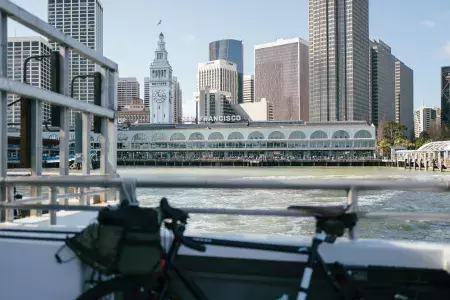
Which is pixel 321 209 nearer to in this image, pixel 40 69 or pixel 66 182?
pixel 66 182

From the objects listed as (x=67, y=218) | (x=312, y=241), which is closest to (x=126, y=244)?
(x=312, y=241)

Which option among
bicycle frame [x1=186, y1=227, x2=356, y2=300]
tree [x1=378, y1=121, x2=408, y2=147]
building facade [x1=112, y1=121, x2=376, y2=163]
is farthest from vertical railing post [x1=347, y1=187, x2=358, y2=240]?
tree [x1=378, y1=121, x2=408, y2=147]

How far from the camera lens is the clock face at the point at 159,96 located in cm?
18512

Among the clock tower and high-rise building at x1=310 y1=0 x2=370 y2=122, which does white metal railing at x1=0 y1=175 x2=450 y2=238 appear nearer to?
high-rise building at x1=310 y1=0 x2=370 y2=122

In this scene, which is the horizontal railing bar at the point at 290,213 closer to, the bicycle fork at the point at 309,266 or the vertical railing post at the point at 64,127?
the bicycle fork at the point at 309,266

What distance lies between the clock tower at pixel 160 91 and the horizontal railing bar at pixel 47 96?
578 ft

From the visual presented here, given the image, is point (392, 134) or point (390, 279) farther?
point (392, 134)

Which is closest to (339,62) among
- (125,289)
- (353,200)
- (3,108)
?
(3,108)

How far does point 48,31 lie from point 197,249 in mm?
6074

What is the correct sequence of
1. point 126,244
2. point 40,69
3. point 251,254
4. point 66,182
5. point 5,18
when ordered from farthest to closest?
point 40,69 → point 5,18 → point 66,182 → point 251,254 → point 126,244

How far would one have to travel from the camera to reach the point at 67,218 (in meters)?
6.98

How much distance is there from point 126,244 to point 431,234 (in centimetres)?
→ 1468

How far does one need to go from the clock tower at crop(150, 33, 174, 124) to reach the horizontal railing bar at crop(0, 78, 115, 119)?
578 feet

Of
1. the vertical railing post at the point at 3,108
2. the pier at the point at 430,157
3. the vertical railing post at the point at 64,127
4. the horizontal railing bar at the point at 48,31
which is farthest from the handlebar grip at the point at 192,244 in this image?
the pier at the point at 430,157
